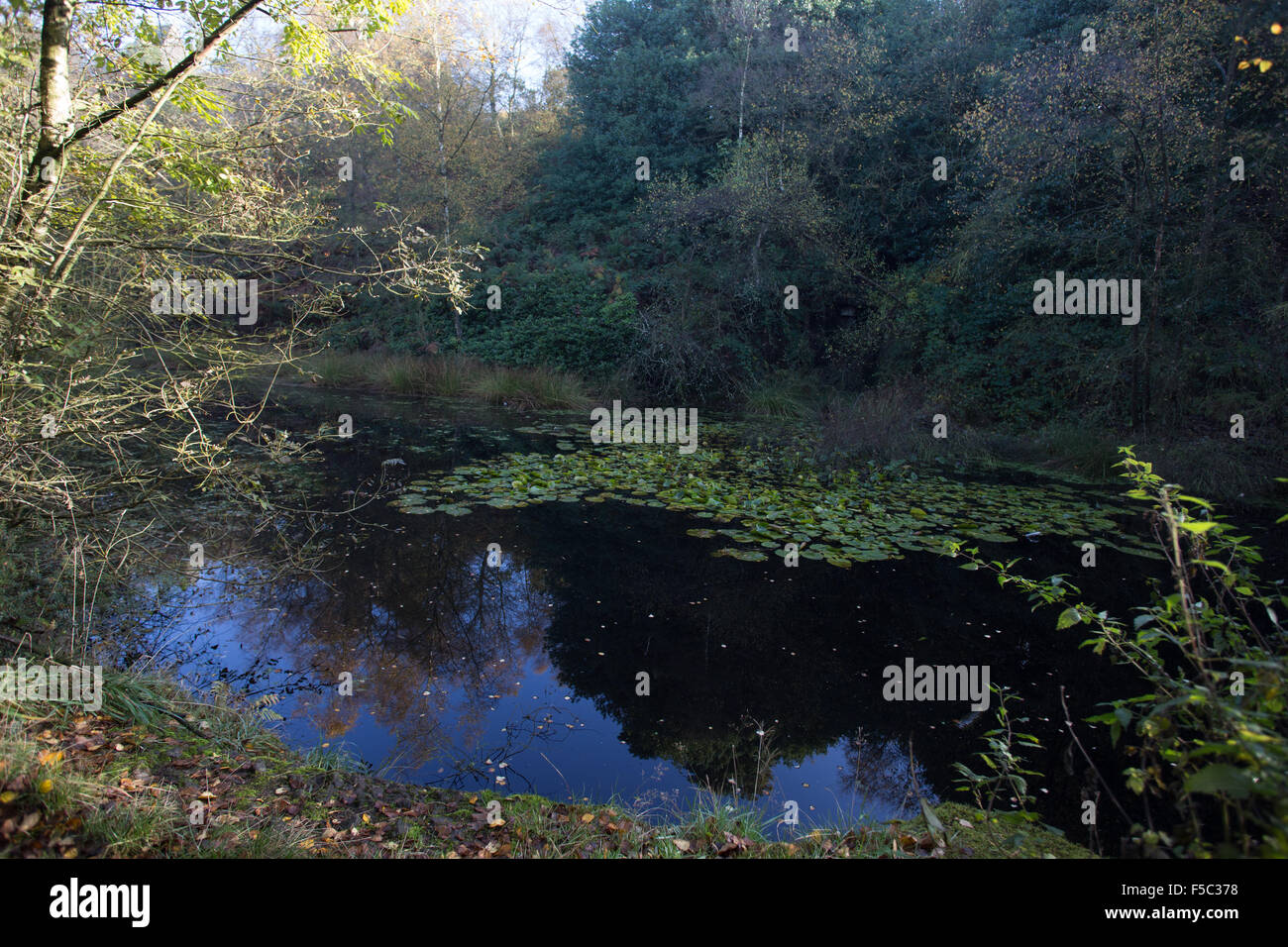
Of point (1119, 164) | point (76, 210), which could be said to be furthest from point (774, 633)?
point (1119, 164)

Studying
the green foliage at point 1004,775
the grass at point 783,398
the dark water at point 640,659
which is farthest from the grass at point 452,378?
the green foliage at point 1004,775

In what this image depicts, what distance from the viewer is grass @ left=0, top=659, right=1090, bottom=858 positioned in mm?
2355
